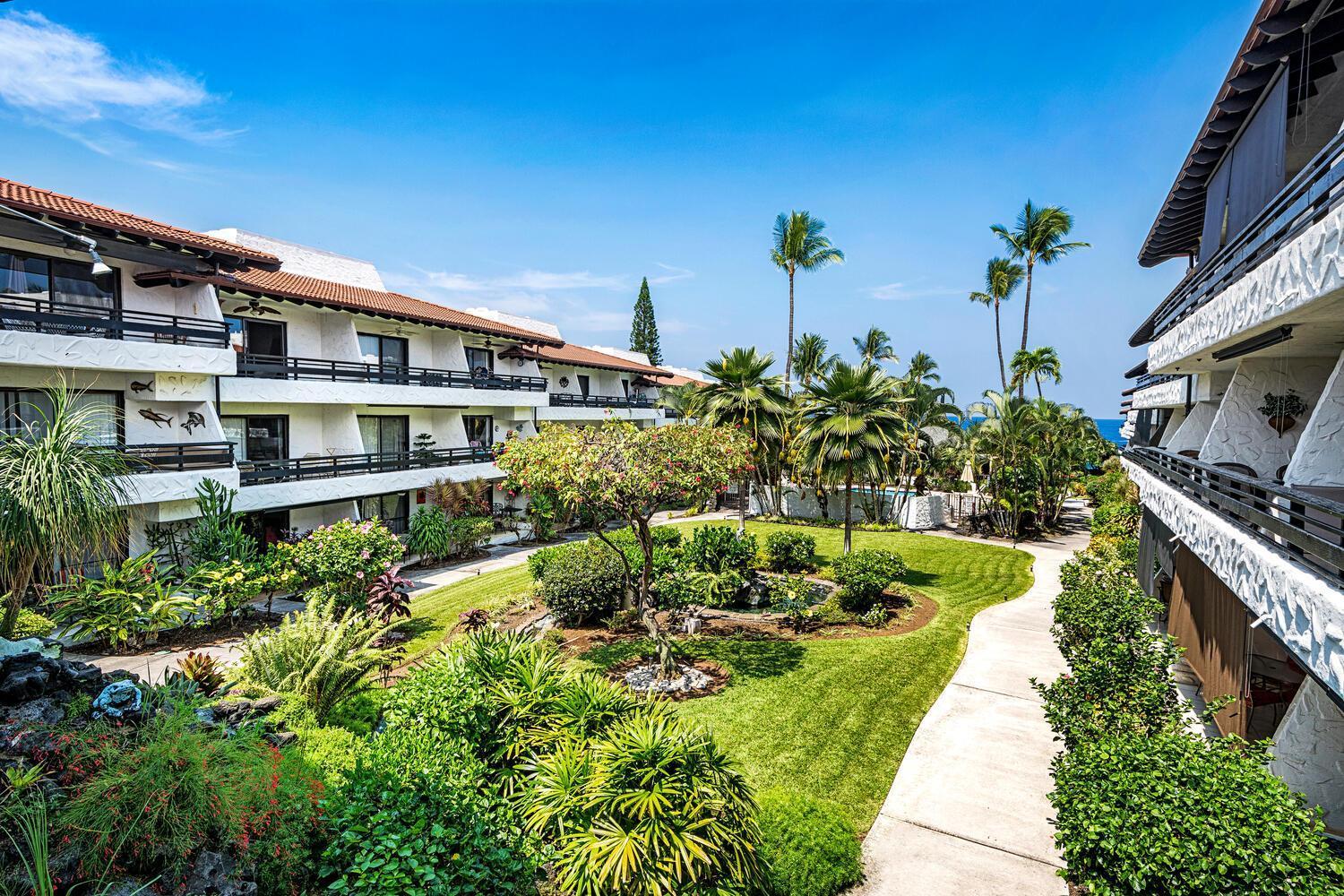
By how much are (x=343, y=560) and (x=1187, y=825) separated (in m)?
16.2

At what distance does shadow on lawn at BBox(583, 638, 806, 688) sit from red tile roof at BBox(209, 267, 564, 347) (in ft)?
48.1

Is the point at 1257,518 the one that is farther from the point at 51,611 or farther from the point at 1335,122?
the point at 51,611

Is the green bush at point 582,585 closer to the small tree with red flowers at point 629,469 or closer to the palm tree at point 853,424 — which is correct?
the small tree with red flowers at point 629,469

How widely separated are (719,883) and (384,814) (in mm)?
3061

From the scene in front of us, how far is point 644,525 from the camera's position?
1227 centimetres

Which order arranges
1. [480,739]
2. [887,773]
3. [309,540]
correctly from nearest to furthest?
[480,739]
[887,773]
[309,540]

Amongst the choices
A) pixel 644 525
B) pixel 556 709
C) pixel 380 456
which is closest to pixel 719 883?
pixel 556 709

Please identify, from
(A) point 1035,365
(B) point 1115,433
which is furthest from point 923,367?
(B) point 1115,433

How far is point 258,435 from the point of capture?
20484 mm

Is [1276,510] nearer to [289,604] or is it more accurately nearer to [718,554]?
[718,554]

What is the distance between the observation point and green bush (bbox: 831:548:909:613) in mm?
15909

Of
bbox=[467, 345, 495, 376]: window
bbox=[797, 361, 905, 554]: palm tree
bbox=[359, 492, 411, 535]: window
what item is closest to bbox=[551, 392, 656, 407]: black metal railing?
bbox=[467, 345, 495, 376]: window

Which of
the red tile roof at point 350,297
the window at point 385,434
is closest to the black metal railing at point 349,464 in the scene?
the window at point 385,434

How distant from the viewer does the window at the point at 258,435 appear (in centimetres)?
1978
